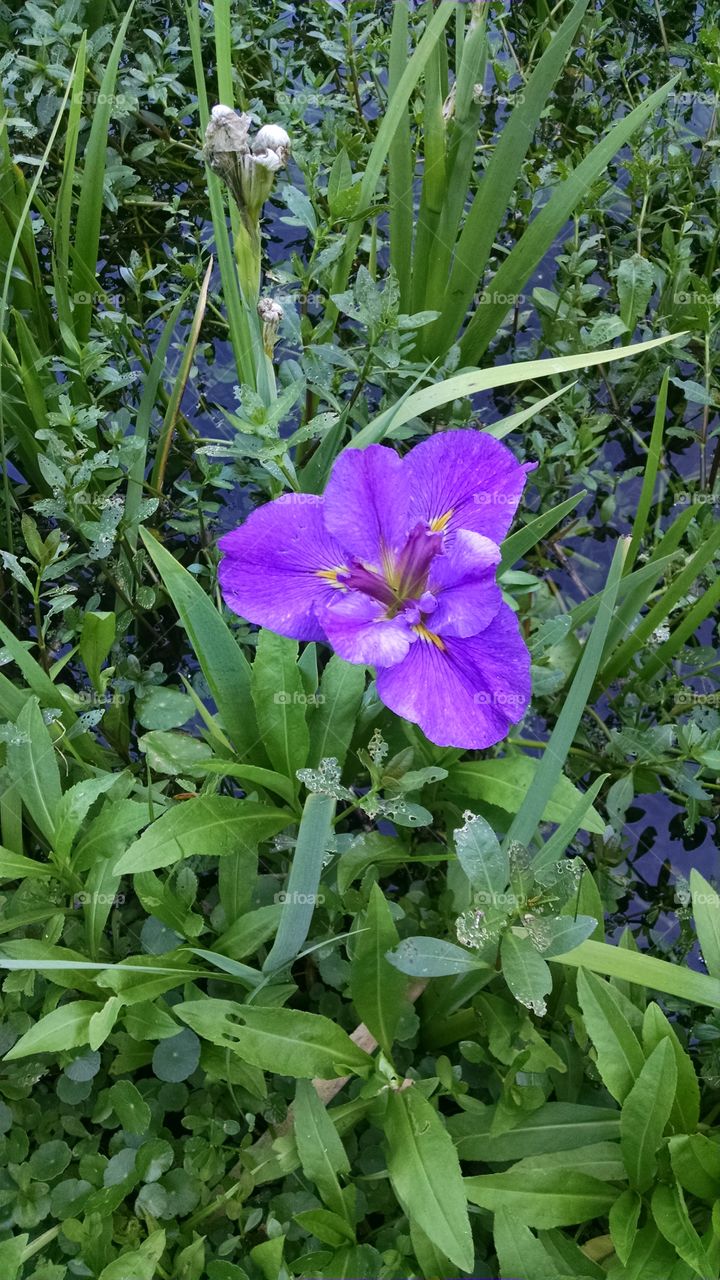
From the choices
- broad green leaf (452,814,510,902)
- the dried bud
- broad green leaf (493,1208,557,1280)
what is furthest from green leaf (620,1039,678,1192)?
the dried bud

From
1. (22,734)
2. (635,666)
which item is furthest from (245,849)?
(635,666)

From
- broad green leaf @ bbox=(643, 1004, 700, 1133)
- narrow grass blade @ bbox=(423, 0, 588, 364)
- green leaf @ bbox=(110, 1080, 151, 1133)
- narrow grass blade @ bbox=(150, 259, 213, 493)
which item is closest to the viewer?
broad green leaf @ bbox=(643, 1004, 700, 1133)

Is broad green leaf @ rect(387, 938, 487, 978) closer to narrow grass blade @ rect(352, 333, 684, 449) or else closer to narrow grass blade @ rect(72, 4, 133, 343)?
narrow grass blade @ rect(352, 333, 684, 449)

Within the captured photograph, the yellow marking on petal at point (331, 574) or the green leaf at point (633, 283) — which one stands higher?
the green leaf at point (633, 283)

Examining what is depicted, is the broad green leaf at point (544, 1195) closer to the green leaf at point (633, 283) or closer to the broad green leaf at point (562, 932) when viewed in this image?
the broad green leaf at point (562, 932)

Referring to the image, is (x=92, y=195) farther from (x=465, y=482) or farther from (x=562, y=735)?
(x=562, y=735)

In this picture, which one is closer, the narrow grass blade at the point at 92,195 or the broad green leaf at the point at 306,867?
the broad green leaf at the point at 306,867

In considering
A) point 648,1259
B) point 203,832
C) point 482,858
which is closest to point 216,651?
point 203,832

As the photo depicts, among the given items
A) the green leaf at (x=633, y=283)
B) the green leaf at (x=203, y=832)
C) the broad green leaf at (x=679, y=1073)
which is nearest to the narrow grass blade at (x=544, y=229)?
the green leaf at (x=633, y=283)
